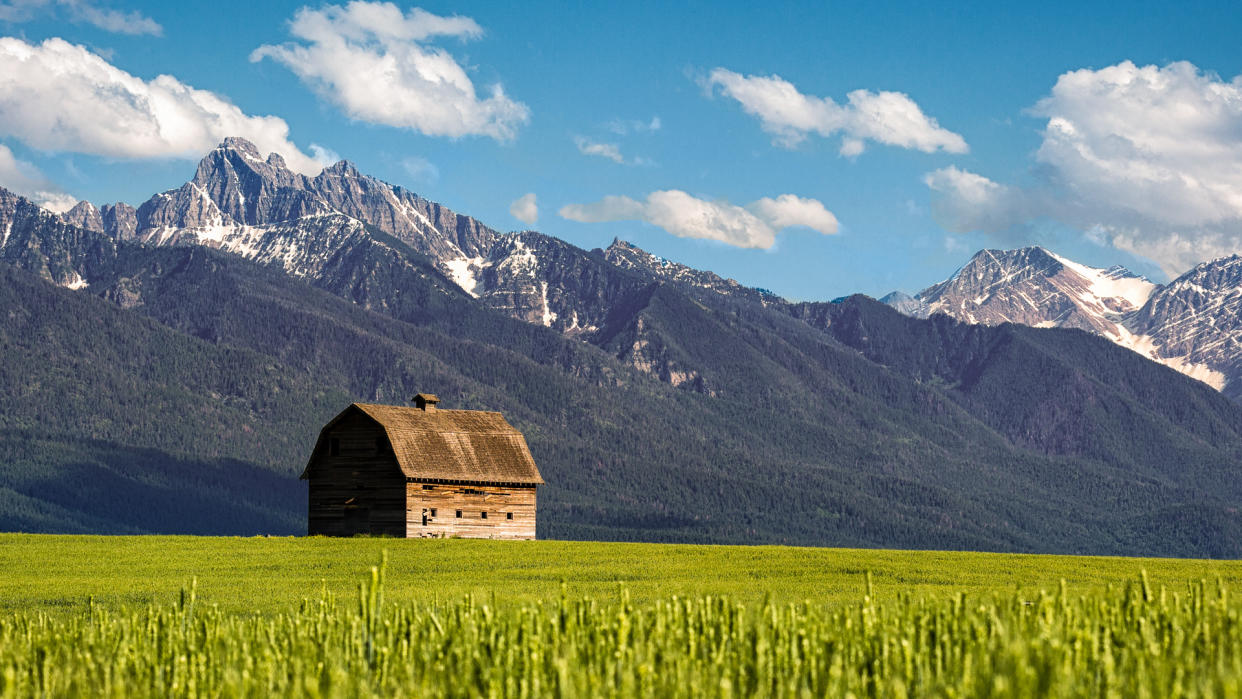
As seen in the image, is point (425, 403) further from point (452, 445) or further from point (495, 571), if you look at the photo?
point (495, 571)

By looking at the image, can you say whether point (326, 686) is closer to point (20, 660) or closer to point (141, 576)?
point (20, 660)

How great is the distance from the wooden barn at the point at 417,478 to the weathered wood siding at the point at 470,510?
0.06 metres

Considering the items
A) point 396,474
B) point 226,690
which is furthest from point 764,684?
point 396,474

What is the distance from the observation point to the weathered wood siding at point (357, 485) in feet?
272

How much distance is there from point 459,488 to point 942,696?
73.7 m

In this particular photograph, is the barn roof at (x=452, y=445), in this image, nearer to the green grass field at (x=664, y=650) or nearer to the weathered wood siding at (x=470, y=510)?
the weathered wood siding at (x=470, y=510)

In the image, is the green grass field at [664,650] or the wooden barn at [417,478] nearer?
the green grass field at [664,650]

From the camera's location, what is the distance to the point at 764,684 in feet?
45.3

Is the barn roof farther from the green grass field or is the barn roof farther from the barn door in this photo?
the green grass field

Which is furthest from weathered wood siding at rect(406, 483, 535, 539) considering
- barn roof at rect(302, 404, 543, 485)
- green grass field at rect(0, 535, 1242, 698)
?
green grass field at rect(0, 535, 1242, 698)

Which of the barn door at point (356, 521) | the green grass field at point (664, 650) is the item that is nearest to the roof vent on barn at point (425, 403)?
the barn door at point (356, 521)

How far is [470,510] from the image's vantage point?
85.6 metres

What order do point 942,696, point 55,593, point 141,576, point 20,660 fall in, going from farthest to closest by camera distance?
point 141,576 < point 55,593 < point 20,660 < point 942,696

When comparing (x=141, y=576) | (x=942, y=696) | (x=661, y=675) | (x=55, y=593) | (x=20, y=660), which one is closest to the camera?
(x=942, y=696)
